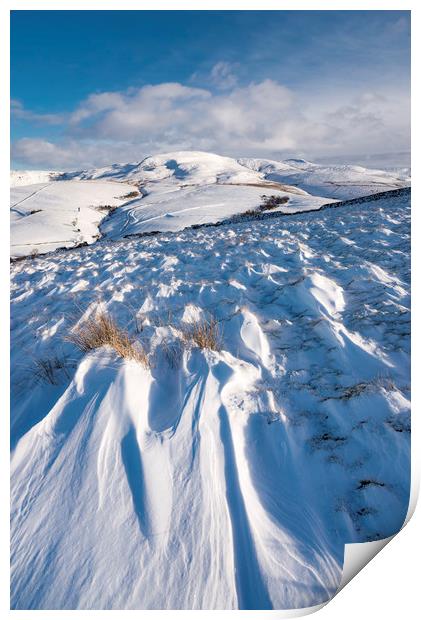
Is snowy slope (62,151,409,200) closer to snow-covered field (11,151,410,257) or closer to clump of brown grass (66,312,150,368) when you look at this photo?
snow-covered field (11,151,410,257)

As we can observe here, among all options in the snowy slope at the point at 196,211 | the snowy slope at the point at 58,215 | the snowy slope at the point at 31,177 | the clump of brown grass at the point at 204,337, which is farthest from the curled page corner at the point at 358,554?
the snowy slope at the point at 31,177

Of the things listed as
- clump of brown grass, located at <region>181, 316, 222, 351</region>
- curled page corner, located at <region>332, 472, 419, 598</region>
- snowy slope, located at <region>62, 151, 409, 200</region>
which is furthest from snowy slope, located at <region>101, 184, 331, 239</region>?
curled page corner, located at <region>332, 472, 419, 598</region>

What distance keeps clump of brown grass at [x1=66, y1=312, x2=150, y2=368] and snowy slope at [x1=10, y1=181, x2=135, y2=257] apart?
1177 cm

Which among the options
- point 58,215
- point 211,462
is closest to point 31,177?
point 58,215

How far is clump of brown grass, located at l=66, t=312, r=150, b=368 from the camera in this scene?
2004mm

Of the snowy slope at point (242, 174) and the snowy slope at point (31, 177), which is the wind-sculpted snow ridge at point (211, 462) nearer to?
the snowy slope at point (242, 174)

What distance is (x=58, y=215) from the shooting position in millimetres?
20453

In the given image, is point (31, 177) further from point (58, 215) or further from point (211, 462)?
point (211, 462)

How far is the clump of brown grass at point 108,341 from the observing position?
6.57 feet

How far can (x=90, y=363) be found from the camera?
1.96 meters
